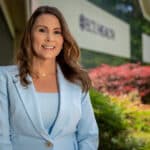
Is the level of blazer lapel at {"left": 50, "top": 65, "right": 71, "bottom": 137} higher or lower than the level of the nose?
lower

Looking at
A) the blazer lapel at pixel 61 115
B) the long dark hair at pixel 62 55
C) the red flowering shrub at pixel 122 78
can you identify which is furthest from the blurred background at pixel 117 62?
the blazer lapel at pixel 61 115

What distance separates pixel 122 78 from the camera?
2887 millimetres

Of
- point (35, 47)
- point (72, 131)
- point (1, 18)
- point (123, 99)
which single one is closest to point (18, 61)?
point (35, 47)

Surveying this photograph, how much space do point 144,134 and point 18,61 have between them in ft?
4.41

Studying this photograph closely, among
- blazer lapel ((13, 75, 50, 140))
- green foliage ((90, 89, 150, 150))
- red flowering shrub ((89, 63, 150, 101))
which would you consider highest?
blazer lapel ((13, 75, 50, 140))

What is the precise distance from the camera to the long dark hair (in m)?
1.74

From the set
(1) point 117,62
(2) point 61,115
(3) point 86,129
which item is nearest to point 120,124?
(1) point 117,62

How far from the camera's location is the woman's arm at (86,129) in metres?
1.79

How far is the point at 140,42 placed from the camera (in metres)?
2.89

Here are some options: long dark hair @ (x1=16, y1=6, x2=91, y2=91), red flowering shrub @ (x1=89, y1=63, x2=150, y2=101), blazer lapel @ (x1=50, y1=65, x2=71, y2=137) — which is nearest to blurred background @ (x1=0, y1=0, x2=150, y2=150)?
red flowering shrub @ (x1=89, y1=63, x2=150, y2=101)

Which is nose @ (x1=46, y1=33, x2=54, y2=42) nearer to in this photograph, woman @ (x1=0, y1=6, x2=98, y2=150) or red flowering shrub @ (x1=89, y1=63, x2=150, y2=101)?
woman @ (x1=0, y1=6, x2=98, y2=150)

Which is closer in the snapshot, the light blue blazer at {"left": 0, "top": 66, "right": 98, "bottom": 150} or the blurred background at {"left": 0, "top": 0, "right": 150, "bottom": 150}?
the light blue blazer at {"left": 0, "top": 66, "right": 98, "bottom": 150}

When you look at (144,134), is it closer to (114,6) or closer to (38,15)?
(114,6)

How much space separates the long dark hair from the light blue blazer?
0.04 metres
